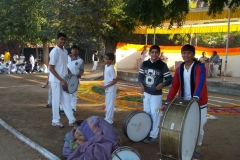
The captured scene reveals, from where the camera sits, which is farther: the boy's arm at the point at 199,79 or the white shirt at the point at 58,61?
the white shirt at the point at 58,61

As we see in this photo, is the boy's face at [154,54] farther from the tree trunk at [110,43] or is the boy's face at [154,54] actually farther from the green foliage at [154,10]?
the tree trunk at [110,43]

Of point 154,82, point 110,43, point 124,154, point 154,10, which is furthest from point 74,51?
point 110,43

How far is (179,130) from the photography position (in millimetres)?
3891

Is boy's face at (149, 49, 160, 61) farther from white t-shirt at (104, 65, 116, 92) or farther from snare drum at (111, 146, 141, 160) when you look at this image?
snare drum at (111, 146, 141, 160)

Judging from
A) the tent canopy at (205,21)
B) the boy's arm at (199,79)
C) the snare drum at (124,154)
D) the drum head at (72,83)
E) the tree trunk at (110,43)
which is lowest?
the snare drum at (124,154)

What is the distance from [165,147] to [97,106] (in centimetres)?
571

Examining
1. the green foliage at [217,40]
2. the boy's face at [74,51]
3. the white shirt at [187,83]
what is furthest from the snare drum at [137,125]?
the green foliage at [217,40]

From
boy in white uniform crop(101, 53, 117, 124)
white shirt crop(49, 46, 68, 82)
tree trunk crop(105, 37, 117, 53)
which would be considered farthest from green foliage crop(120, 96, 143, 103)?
tree trunk crop(105, 37, 117, 53)

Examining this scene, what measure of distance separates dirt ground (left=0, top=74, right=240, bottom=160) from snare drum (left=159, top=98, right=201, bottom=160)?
111 centimetres

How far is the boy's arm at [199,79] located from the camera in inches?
184

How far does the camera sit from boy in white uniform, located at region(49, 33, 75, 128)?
6582 mm

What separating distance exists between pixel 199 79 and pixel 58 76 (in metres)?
3.26

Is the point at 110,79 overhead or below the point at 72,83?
overhead

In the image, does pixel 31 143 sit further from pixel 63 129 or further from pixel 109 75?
pixel 109 75
